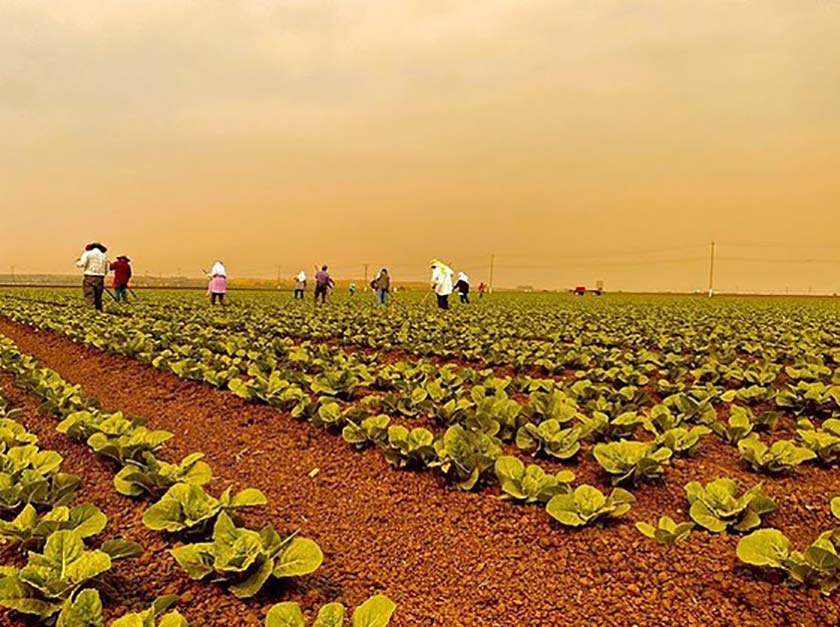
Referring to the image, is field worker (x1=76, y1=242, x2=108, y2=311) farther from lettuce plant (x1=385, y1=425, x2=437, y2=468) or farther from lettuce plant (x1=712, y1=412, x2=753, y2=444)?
lettuce plant (x1=712, y1=412, x2=753, y2=444)

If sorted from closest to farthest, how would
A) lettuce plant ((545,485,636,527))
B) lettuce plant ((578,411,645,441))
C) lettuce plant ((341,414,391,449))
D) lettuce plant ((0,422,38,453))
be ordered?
lettuce plant ((545,485,636,527))
lettuce plant ((0,422,38,453))
lettuce plant ((341,414,391,449))
lettuce plant ((578,411,645,441))

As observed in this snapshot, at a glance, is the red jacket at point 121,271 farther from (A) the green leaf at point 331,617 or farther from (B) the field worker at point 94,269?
(A) the green leaf at point 331,617

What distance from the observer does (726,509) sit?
3.69 metres

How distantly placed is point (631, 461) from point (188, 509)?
2822mm

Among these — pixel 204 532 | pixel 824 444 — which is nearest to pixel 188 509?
Answer: pixel 204 532

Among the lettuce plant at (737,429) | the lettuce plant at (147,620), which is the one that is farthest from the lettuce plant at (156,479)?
the lettuce plant at (737,429)

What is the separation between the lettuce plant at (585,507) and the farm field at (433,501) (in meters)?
0.01

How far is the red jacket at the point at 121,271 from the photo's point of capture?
77.3ft

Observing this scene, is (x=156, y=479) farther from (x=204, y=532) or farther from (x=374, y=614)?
(x=374, y=614)

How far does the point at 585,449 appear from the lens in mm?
5387

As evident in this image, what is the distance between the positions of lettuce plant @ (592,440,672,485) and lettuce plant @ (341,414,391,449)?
5.64 feet

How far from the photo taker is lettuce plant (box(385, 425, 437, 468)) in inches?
185

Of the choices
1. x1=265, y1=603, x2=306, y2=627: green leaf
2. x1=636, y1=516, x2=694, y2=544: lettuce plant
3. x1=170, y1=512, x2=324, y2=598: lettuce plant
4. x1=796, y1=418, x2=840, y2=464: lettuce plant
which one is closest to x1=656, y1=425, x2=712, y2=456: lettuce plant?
x1=796, y1=418, x2=840, y2=464: lettuce plant

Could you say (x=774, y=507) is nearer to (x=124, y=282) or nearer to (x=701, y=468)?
(x=701, y=468)
